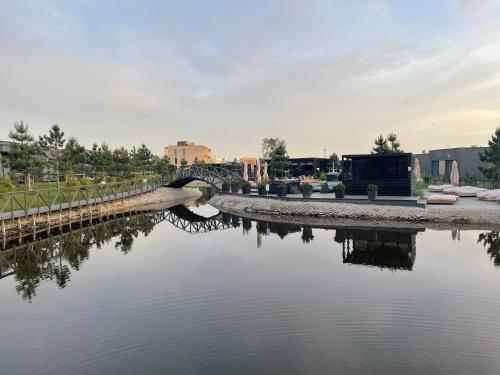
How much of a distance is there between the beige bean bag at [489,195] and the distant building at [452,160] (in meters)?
22.5

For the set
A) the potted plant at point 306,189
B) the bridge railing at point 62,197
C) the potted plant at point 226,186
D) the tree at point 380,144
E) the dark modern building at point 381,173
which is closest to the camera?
the bridge railing at point 62,197

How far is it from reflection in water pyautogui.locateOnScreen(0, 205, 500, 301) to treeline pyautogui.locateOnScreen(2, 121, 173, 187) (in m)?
16.8

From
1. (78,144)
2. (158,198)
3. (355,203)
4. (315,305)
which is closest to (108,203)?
(158,198)

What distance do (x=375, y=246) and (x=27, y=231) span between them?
1026 inches

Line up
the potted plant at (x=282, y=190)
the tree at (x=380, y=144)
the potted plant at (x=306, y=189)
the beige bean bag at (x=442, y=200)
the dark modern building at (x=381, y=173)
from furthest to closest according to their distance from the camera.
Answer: the tree at (x=380, y=144), the potted plant at (x=282, y=190), the potted plant at (x=306, y=189), the dark modern building at (x=381, y=173), the beige bean bag at (x=442, y=200)

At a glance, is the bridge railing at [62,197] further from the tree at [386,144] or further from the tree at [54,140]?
the tree at [386,144]

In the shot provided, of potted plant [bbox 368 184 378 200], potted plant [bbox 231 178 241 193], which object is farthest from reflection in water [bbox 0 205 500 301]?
potted plant [bbox 231 178 241 193]

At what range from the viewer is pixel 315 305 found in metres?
11.8

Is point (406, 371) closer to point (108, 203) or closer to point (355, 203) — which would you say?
point (355, 203)

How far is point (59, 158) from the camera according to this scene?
51594 mm

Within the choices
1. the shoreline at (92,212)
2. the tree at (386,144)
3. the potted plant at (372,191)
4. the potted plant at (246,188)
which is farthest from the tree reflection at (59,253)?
the tree at (386,144)

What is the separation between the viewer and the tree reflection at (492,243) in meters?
17.4

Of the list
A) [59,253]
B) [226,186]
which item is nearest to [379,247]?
[59,253]

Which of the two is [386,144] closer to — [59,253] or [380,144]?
[380,144]
